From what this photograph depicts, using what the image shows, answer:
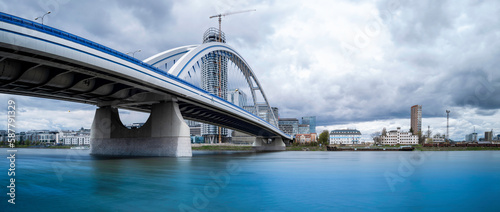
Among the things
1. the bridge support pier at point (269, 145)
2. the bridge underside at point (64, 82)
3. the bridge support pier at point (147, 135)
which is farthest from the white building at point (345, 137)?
the bridge support pier at point (147, 135)

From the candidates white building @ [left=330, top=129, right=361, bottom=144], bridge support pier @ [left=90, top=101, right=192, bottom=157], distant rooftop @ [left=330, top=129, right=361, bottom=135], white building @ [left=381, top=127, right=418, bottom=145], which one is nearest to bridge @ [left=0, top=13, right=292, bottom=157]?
bridge support pier @ [left=90, top=101, right=192, bottom=157]

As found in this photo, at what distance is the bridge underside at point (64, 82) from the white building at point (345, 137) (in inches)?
5053

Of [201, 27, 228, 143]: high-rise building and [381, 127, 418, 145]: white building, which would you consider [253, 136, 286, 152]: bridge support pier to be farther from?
[381, 127, 418, 145]: white building

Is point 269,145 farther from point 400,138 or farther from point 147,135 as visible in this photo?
point 400,138

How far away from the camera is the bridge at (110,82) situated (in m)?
19.5

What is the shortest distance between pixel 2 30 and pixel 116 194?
43.3 feet

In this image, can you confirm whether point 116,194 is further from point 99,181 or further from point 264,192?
point 264,192

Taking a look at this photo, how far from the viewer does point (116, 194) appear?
36.1 feet

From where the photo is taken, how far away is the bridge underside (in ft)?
70.2

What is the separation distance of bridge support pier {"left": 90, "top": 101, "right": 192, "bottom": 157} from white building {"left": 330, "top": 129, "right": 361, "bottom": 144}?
13350 cm

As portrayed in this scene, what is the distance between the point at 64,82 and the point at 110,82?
3935 mm

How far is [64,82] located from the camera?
27.2 meters

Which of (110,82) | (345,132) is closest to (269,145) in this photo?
(110,82)

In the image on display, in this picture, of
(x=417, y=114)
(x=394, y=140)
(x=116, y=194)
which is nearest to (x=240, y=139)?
(x=394, y=140)
